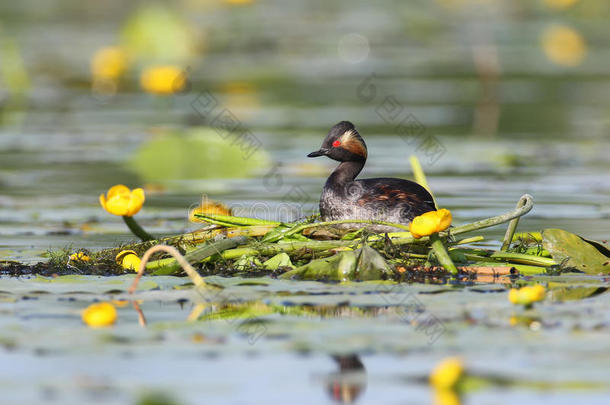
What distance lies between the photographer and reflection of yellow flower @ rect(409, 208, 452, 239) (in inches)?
261

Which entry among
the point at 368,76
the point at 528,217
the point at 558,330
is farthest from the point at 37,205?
the point at 368,76

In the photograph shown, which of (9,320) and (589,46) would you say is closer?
(9,320)

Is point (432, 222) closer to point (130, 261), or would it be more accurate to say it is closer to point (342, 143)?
point (342, 143)

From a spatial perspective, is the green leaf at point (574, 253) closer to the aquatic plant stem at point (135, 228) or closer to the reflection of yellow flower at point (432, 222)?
the reflection of yellow flower at point (432, 222)

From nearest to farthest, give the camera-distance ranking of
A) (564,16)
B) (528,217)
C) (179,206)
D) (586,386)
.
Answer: (586,386)
(528,217)
(179,206)
(564,16)

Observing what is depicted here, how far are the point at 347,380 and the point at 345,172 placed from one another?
134 inches

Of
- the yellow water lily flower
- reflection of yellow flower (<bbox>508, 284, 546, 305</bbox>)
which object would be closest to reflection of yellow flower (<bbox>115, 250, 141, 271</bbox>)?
reflection of yellow flower (<bbox>508, 284, 546, 305</bbox>)

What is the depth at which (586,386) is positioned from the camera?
4691 mm

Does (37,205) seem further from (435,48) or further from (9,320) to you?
(435,48)

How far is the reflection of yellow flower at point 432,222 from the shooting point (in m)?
6.62

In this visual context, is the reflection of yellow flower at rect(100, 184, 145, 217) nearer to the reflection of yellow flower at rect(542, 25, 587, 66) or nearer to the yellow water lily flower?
the yellow water lily flower

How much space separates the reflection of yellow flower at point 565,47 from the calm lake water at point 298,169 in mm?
297

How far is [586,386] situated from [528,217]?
17.5ft

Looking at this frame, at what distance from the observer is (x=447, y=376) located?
4637 millimetres
